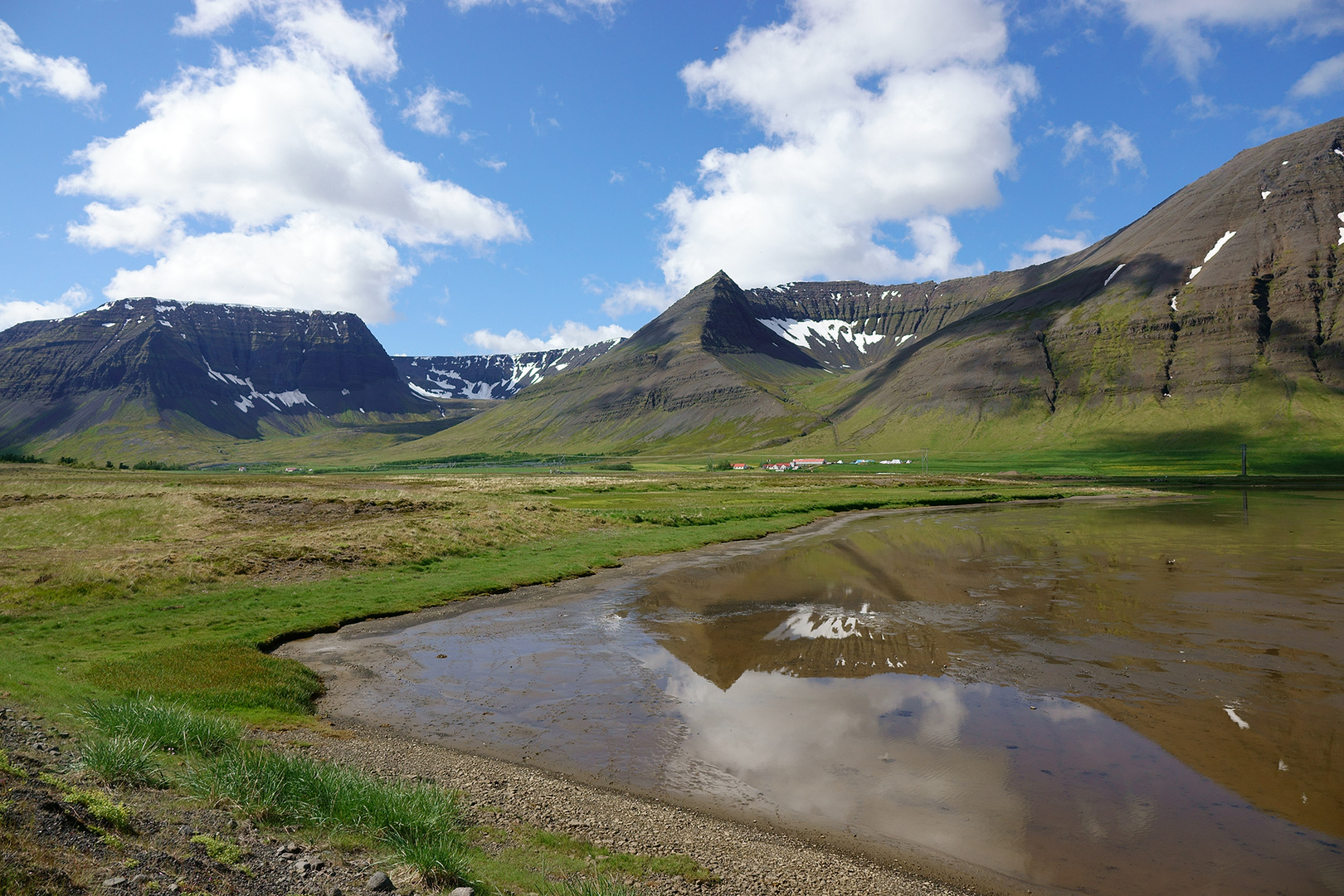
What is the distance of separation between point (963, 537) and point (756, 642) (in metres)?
37.4

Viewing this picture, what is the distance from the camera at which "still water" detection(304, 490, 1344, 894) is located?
11953 millimetres

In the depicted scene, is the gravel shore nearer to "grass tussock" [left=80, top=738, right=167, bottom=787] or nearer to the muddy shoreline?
the muddy shoreline

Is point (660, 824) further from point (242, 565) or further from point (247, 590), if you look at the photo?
point (242, 565)

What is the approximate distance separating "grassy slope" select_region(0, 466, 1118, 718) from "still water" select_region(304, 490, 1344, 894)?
406 centimetres

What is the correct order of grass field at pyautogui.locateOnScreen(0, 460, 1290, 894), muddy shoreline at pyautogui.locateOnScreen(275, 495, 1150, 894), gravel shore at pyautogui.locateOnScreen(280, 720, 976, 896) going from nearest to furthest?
1. gravel shore at pyautogui.locateOnScreen(280, 720, 976, 896)
2. muddy shoreline at pyautogui.locateOnScreen(275, 495, 1150, 894)
3. grass field at pyautogui.locateOnScreen(0, 460, 1290, 894)

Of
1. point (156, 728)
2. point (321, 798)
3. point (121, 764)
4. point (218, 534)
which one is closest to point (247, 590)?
point (218, 534)

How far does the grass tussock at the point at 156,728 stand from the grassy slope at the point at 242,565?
2419mm

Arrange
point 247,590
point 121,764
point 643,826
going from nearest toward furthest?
point 121,764
point 643,826
point 247,590

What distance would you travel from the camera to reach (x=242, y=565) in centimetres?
3522

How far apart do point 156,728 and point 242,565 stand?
25984mm

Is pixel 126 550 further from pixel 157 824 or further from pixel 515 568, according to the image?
pixel 157 824

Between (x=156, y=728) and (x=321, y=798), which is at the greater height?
(x=156, y=728)

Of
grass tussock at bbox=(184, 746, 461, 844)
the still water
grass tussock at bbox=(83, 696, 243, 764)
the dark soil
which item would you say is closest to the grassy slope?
grass tussock at bbox=(83, 696, 243, 764)

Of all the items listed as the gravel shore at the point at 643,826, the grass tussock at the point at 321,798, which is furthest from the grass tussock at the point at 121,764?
the gravel shore at the point at 643,826
